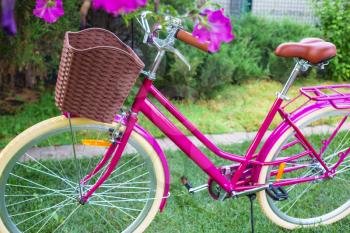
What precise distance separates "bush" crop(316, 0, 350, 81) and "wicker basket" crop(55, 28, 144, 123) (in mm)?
4663

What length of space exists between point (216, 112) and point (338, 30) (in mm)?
2329

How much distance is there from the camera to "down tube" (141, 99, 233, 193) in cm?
226

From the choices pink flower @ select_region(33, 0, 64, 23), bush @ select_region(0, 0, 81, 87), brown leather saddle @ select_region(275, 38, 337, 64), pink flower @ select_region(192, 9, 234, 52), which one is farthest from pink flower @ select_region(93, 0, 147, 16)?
bush @ select_region(0, 0, 81, 87)

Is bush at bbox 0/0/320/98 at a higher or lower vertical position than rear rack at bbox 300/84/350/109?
lower

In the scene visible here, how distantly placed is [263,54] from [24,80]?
3132 millimetres

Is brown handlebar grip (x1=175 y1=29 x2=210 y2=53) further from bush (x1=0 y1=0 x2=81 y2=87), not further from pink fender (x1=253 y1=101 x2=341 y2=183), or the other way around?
bush (x1=0 y1=0 x2=81 y2=87)

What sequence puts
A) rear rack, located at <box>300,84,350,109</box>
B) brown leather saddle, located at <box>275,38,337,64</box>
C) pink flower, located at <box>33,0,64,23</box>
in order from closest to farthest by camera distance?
pink flower, located at <box>33,0,64,23</box>, brown leather saddle, located at <box>275,38,337,64</box>, rear rack, located at <box>300,84,350,109</box>

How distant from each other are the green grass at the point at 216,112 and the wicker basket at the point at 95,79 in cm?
201

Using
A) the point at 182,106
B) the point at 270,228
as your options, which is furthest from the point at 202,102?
the point at 270,228

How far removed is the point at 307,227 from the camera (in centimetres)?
279

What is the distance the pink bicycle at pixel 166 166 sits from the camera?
7.14 feet

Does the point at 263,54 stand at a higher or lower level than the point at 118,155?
lower

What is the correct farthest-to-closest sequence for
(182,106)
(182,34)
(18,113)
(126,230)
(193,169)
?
(182,106), (18,113), (193,169), (126,230), (182,34)

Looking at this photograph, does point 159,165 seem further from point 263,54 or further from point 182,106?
point 263,54
